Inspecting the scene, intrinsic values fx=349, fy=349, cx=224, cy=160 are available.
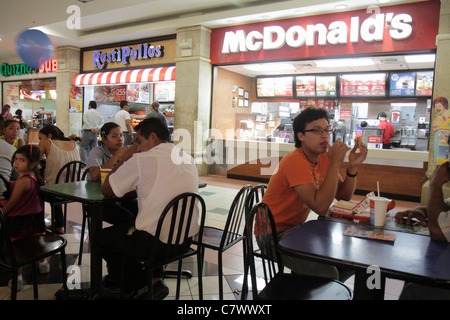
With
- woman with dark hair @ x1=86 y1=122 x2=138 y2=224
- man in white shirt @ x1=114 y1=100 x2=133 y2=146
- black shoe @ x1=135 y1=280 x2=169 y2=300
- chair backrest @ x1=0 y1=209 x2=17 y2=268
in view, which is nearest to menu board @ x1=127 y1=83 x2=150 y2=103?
Answer: man in white shirt @ x1=114 y1=100 x2=133 y2=146

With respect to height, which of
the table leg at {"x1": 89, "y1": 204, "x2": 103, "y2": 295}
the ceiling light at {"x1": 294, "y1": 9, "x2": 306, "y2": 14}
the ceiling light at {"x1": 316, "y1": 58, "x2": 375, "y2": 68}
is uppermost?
the ceiling light at {"x1": 294, "y1": 9, "x2": 306, "y2": 14}

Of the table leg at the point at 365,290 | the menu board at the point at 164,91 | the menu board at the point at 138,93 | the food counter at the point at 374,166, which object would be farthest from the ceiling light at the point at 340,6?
the menu board at the point at 138,93

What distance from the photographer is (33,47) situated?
15.0ft

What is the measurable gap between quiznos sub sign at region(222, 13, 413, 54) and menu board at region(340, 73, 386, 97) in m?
2.24

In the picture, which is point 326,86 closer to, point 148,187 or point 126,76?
point 126,76

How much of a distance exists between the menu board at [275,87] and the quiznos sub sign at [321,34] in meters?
2.17

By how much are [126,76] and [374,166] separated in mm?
6222

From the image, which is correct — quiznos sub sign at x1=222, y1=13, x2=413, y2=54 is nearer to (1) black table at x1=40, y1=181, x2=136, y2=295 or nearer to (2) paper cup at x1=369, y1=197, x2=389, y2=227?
(2) paper cup at x1=369, y1=197, x2=389, y2=227

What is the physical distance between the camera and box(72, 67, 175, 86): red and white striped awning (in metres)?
8.22

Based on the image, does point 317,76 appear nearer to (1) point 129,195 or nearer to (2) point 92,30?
(2) point 92,30

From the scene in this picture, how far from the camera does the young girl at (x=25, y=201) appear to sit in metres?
2.52

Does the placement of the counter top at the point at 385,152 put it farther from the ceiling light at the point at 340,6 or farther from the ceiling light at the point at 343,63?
the ceiling light at the point at 340,6

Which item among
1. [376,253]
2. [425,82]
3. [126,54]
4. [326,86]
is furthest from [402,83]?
[376,253]

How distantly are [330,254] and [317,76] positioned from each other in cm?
780
